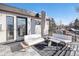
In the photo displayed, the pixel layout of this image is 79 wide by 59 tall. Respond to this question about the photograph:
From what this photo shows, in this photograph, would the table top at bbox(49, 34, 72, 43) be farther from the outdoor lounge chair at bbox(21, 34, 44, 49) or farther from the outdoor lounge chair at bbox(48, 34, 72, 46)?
the outdoor lounge chair at bbox(21, 34, 44, 49)

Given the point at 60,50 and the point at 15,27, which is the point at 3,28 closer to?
the point at 15,27

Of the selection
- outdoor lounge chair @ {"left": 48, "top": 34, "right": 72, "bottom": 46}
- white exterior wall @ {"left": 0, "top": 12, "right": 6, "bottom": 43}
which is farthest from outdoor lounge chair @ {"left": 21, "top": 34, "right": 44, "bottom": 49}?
white exterior wall @ {"left": 0, "top": 12, "right": 6, "bottom": 43}

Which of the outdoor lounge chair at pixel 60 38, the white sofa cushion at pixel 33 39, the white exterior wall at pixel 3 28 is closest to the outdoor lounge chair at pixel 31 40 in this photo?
the white sofa cushion at pixel 33 39

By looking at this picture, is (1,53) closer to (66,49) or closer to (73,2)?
(66,49)

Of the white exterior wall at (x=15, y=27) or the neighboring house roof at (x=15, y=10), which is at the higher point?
the neighboring house roof at (x=15, y=10)

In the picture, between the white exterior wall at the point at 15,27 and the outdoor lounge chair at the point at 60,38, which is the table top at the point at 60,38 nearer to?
the outdoor lounge chair at the point at 60,38

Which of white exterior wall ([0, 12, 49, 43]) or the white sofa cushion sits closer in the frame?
white exterior wall ([0, 12, 49, 43])

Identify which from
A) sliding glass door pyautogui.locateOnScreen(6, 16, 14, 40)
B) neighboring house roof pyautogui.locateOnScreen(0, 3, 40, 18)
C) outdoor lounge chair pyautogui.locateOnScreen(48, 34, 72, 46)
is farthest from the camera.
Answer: outdoor lounge chair pyautogui.locateOnScreen(48, 34, 72, 46)

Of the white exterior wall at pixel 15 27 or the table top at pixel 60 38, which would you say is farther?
the table top at pixel 60 38

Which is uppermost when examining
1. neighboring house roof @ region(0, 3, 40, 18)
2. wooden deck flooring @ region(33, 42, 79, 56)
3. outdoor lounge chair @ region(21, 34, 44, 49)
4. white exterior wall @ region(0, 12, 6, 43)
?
neighboring house roof @ region(0, 3, 40, 18)

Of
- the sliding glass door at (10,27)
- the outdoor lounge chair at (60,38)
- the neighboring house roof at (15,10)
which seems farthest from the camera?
the outdoor lounge chair at (60,38)

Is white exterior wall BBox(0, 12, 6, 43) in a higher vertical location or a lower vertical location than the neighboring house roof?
lower

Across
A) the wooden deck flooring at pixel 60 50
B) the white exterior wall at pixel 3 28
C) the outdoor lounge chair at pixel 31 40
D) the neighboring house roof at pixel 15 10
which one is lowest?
the wooden deck flooring at pixel 60 50

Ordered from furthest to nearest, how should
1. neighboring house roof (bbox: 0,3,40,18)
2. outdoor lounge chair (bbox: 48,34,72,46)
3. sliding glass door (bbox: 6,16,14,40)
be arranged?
outdoor lounge chair (bbox: 48,34,72,46)
sliding glass door (bbox: 6,16,14,40)
neighboring house roof (bbox: 0,3,40,18)
